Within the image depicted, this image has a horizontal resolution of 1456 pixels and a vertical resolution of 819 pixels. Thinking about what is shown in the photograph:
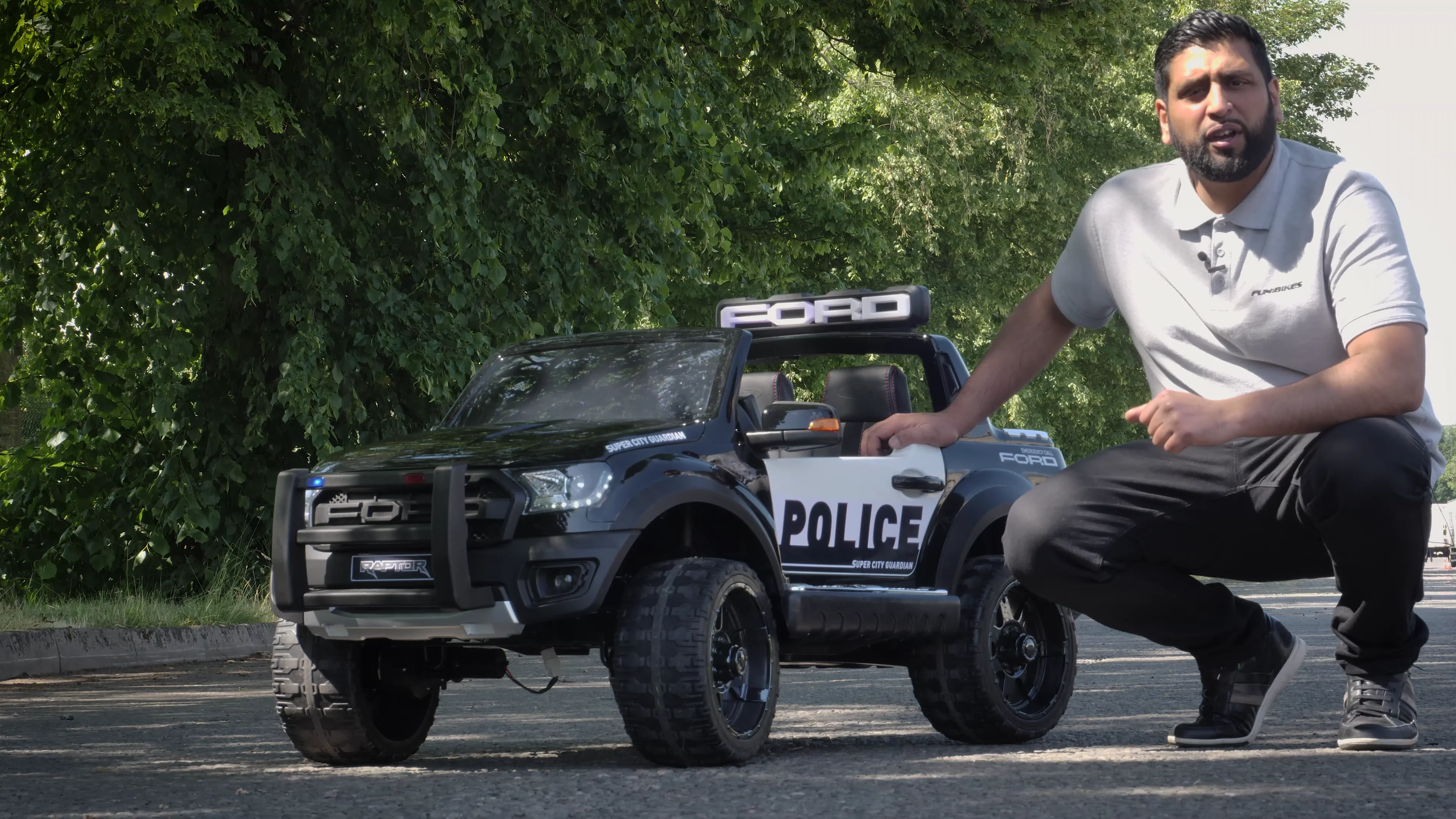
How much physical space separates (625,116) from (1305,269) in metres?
11.3

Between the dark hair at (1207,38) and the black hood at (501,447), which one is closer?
the dark hair at (1207,38)

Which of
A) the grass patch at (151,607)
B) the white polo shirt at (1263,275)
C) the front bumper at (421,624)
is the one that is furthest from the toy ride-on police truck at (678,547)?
the grass patch at (151,607)

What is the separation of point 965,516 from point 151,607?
7.75 m

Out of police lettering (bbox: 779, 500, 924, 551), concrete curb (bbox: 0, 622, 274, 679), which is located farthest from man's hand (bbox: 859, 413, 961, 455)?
concrete curb (bbox: 0, 622, 274, 679)

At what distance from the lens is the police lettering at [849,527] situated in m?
7.11

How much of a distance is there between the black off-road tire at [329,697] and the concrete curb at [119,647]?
5.37 meters

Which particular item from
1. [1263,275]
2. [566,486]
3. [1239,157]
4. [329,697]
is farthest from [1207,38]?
[329,697]

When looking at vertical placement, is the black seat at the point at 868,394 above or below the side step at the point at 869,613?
above

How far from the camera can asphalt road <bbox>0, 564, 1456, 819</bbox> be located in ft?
15.7

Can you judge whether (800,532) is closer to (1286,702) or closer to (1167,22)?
(1286,702)

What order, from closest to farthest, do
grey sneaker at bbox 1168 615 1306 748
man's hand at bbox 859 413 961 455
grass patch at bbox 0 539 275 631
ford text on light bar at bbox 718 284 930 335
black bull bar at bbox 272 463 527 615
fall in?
man's hand at bbox 859 413 961 455 → grey sneaker at bbox 1168 615 1306 748 → black bull bar at bbox 272 463 527 615 → ford text on light bar at bbox 718 284 930 335 → grass patch at bbox 0 539 275 631

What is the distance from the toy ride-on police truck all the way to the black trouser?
135 centimetres

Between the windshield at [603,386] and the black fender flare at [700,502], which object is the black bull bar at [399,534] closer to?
the black fender flare at [700,502]

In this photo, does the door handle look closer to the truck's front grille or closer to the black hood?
the black hood
